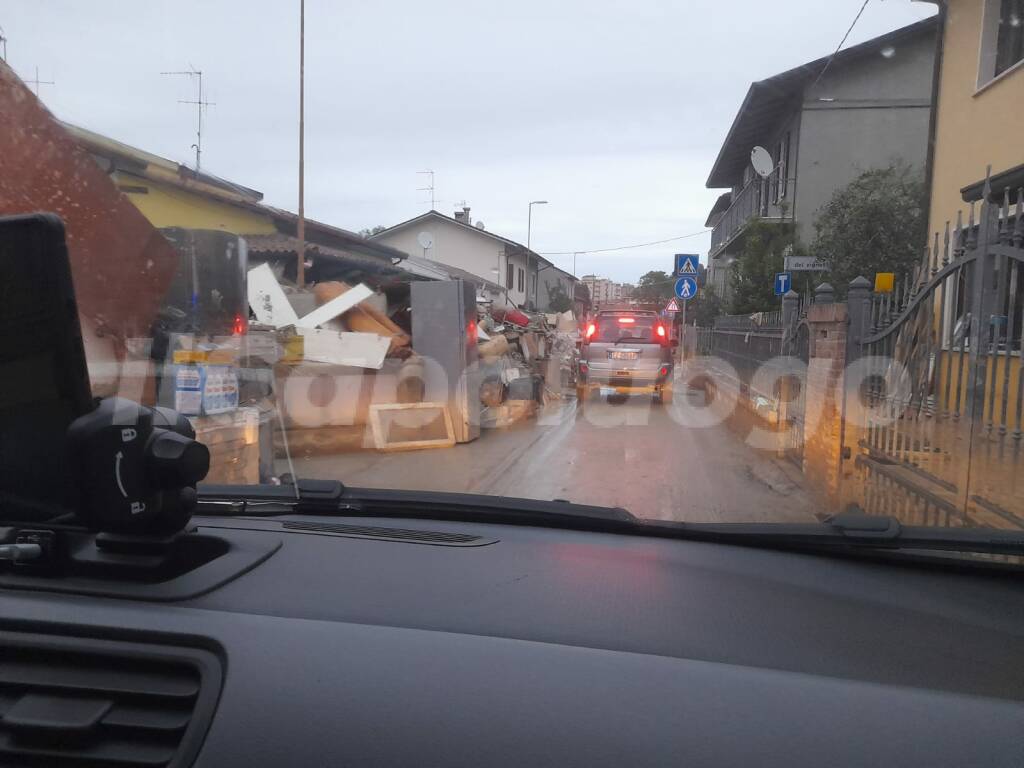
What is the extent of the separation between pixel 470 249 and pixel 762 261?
13741 millimetres

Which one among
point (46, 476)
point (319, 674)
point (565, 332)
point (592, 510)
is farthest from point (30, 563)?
point (565, 332)

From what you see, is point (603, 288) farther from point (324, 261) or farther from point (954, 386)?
point (954, 386)

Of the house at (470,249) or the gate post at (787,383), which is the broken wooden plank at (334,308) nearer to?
the gate post at (787,383)

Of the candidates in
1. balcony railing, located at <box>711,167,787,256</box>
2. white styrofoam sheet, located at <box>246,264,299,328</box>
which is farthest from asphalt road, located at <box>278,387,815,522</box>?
balcony railing, located at <box>711,167,787,256</box>

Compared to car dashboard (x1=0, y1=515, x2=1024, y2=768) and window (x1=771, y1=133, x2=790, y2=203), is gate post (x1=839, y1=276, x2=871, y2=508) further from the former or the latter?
window (x1=771, y1=133, x2=790, y2=203)

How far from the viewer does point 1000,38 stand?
9.77 meters

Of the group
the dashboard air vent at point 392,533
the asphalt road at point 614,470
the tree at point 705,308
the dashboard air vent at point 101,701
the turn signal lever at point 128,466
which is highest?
the tree at point 705,308

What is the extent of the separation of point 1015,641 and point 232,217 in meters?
7.13

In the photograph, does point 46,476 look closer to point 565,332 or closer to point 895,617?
point 895,617

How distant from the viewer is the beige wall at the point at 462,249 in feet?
72.6

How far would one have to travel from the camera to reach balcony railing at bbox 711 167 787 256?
62.8 ft

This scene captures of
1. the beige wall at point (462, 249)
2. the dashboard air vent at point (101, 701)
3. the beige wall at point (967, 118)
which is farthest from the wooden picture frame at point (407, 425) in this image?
the beige wall at point (462, 249)

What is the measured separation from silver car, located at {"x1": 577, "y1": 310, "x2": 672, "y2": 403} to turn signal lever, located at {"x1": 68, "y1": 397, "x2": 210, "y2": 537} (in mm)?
12665

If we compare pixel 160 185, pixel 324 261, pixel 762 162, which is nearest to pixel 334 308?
pixel 324 261
